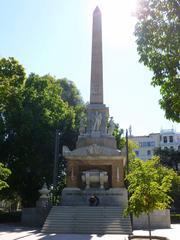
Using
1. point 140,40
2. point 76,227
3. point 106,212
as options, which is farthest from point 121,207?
point 140,40

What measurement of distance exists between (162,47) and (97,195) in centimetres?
1818

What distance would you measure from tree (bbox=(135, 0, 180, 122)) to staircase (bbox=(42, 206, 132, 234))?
11472 mm

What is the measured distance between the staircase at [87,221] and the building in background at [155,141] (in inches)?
2378

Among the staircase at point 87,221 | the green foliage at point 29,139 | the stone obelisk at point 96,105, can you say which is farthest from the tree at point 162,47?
the green foliage at point 29,139

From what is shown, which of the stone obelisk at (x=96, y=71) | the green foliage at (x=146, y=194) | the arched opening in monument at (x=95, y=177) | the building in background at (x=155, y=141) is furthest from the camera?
the building in background at (x=155, y=141)

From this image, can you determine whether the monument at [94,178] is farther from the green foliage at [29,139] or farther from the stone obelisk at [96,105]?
the green foliage at [29,139]

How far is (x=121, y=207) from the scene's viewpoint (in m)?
25.4

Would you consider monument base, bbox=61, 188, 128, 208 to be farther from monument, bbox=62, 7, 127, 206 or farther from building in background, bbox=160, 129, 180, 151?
building in background, bbox=160, 129, 180, 151

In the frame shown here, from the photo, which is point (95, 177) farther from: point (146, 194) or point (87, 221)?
point (146, 194)

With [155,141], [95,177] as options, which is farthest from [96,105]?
[155,141]

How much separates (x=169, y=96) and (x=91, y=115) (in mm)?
19664

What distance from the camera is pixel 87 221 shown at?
2316 cm

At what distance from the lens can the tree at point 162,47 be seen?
11.1 metres

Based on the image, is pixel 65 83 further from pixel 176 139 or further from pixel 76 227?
pixel 176 139
